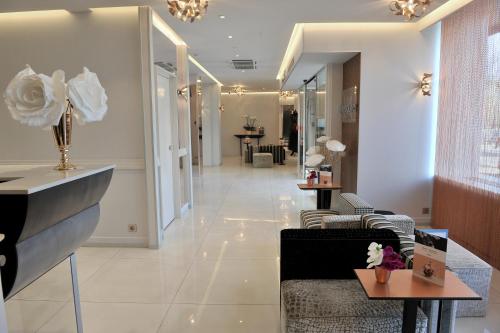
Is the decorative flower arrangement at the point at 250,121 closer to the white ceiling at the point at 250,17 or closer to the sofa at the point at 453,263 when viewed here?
the white ceiling at the point at 250,17

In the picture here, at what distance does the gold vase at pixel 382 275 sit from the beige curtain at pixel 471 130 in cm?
248

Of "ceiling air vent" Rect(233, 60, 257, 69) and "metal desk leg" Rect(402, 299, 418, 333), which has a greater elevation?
"ceiling air vent" Rect(233, 60, 257, 69)

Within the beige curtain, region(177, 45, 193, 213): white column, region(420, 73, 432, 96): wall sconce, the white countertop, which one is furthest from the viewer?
region(177, 45, 193, 213): white column

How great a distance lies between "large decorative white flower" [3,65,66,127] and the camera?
1.62 metres

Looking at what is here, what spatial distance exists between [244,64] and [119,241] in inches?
215

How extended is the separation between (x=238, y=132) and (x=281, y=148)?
12.4 ft

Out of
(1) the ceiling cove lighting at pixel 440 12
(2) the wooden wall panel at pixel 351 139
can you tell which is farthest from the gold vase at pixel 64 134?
(1) the ceiling cove lighting at pixel 440 12

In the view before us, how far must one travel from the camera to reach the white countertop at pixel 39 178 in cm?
138

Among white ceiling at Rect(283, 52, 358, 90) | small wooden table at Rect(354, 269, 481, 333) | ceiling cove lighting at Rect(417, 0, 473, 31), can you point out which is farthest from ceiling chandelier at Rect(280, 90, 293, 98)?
small wooden table at Rect(354, 269, 481, 333)

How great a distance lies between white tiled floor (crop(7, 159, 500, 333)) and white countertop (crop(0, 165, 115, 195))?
1.45m

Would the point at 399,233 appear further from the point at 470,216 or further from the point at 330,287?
the point at 470,216

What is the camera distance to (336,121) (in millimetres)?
5930

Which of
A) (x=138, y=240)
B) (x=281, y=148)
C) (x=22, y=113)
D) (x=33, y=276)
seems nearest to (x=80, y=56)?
(x=138, y=240)

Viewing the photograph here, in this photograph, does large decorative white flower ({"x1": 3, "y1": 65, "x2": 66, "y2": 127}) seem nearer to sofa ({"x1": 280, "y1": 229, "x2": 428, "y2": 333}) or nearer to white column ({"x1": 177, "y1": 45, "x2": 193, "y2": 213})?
sofa ({"x1": 280, "y1": 229, "x2": 428, "y2": 333})
